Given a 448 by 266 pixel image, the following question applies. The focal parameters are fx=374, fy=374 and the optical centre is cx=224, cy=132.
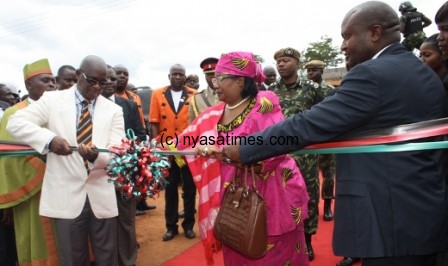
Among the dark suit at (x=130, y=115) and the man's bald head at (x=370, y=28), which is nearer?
the man's bald head at (x=370, y=28)

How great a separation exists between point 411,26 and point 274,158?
7.98ft

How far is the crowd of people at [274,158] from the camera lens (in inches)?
72.3

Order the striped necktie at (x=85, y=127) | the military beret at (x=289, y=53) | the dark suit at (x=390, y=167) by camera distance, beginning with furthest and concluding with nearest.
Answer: the military beret at (x=289, y=53) < the striped necktie at (x=85, y=127) < the dark suit at (x=390, y=167)

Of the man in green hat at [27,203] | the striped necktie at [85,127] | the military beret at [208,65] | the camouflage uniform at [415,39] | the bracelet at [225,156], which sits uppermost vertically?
the camouflage uniform at [415,39]

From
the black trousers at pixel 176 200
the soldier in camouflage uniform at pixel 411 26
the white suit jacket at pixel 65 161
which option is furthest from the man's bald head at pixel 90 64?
the soldier in camouflage uniform at pixel 411 26

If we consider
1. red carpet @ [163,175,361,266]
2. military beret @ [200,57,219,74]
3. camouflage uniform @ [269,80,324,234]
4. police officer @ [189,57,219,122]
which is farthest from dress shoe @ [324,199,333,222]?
military beret @ [200,57,219,74]

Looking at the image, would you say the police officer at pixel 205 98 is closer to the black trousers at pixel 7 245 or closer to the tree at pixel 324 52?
the black trousers at pixel 7 245

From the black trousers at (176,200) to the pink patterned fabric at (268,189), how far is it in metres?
2.43

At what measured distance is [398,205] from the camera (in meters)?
1.83

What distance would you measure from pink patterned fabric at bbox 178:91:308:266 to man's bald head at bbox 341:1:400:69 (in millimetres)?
861

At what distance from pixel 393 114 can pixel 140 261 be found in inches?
146

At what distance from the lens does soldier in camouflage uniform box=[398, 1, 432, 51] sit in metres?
3.81

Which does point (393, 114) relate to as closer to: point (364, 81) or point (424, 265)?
point (364, 81)

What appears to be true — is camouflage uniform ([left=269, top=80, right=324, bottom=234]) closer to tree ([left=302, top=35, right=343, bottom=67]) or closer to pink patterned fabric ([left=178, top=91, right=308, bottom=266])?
pink patterned fabric ([left=178, top=91, right=308, bottom=266])
